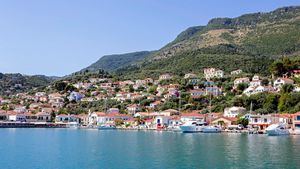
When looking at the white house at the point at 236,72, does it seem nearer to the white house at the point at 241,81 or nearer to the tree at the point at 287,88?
the white house at the point at 241,81

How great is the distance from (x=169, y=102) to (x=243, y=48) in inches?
2018

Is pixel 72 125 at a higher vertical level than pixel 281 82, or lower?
lower

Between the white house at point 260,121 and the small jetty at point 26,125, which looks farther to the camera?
the small jetty at point 26,125

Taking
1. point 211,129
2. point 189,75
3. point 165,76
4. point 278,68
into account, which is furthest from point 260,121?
point 165,76

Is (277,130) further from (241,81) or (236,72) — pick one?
(236,72)

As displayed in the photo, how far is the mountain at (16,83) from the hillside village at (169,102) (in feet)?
95.2

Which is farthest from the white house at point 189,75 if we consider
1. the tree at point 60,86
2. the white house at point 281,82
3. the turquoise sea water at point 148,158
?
the turquoise sea water at point 148,158

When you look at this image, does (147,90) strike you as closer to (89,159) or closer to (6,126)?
(6,126)

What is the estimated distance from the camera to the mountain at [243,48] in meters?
116

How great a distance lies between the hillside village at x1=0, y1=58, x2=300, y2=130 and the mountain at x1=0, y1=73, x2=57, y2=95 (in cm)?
2902

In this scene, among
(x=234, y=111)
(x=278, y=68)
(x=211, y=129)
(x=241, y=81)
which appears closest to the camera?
(x=211, y=129)

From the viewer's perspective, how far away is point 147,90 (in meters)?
108

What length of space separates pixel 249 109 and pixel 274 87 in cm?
1133

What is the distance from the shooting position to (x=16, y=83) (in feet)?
531
